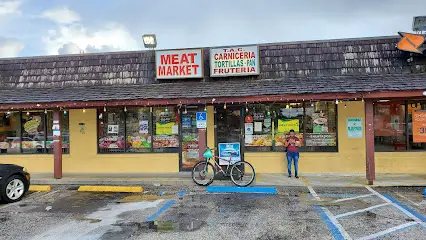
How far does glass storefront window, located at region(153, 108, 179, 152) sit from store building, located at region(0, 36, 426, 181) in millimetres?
35

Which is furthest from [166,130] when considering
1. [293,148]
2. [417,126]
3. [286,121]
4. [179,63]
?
[417,126]

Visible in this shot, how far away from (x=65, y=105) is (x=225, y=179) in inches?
213

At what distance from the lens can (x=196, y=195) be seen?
8719 mm

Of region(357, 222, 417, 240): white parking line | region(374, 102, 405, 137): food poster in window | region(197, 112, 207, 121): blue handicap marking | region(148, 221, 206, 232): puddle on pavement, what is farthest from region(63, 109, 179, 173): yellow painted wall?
region(357, 222, 417, 240): white parking line

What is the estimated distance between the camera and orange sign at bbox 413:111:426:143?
1077 cm

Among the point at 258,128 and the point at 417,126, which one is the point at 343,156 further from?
the point at 258,128

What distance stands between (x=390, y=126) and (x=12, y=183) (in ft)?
36.8

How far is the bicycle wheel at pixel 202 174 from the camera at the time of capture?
9.86 meters

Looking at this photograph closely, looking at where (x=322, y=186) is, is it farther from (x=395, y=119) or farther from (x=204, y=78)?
(x=204, y=78)

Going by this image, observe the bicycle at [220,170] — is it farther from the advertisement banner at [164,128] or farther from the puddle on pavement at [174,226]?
the puddle on pavement at [174,226]

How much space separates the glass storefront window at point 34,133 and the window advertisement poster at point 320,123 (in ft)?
32.1

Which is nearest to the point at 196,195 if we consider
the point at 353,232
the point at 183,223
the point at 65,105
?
the point at 183,223

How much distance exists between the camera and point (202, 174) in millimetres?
9969

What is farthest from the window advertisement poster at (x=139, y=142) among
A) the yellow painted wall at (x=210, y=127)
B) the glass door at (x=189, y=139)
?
the yellow painted wall at (x=210, y=127)
